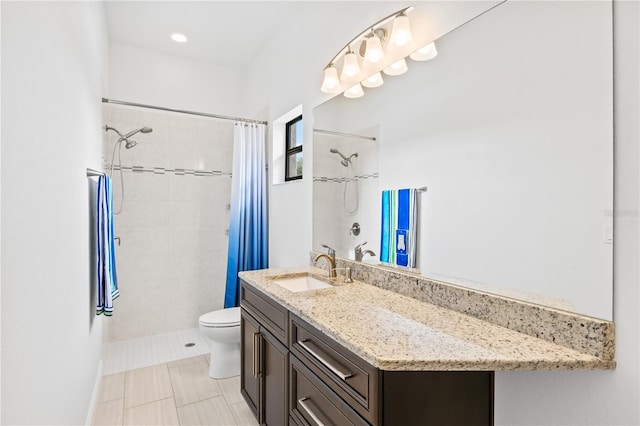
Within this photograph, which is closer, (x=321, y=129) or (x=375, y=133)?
(x=375, y=133)

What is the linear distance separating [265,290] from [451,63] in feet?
4.47

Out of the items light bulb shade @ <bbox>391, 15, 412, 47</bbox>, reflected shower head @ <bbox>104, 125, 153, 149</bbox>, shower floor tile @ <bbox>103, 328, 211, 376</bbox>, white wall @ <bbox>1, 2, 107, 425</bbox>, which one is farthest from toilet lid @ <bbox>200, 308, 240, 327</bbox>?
light bulb shade @ <bbox>391, 15, 412, 47</bbox>

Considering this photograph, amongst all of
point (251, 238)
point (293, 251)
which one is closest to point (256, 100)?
point (251, 238)

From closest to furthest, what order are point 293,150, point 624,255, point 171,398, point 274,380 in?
point 624,255
point 274,380
point 171,398
point 293,150

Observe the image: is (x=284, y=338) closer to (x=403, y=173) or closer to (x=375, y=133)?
(x=403, y=173)

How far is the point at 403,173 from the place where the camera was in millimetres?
1636

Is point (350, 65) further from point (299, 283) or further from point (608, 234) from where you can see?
point (608, 234)

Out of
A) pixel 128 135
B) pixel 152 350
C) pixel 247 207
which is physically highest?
pixel 128 135

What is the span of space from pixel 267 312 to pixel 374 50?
4.85 feet

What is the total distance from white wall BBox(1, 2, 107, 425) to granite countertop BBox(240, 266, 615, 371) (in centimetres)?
84

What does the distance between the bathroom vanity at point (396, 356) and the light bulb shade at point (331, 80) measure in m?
1.23

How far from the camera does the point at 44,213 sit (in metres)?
1.05

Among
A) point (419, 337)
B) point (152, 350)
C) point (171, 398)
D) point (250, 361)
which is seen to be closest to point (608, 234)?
point (419, 337)

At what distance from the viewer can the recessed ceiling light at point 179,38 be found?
3098 millimetres
